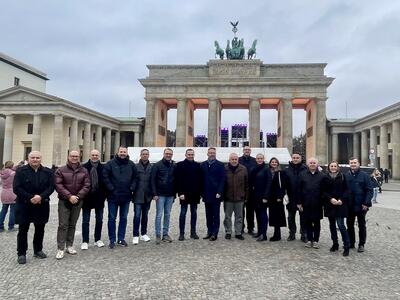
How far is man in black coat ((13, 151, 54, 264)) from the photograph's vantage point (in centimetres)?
666

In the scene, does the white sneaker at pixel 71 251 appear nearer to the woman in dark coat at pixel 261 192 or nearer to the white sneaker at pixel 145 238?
the white sneaker at pixel 145 238

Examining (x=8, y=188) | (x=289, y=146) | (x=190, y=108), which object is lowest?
(x=8, y=188)

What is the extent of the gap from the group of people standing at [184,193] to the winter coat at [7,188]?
3411 mm

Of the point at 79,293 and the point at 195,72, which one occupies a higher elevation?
the point at 195,72

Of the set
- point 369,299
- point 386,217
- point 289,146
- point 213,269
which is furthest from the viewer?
point 289,146

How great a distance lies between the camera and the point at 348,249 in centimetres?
750

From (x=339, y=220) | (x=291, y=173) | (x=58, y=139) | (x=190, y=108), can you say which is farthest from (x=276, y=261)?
(x=190, y=108)

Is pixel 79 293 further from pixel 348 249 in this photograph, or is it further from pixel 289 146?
pixel 289 146

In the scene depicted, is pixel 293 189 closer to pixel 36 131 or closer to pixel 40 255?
pixel 40 255

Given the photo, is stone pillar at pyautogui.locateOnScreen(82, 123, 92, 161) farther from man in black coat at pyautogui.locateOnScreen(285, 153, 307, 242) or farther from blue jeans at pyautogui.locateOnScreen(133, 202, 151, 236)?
man in black coat at pyautogui.locateOnScreen(285, 153, 307, 242)

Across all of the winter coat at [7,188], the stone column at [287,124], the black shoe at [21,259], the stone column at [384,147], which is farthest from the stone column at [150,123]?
the black shoe at [21,259]

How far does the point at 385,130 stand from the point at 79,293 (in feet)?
158

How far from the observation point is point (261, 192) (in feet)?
29.6

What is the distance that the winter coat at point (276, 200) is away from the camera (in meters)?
8.84
